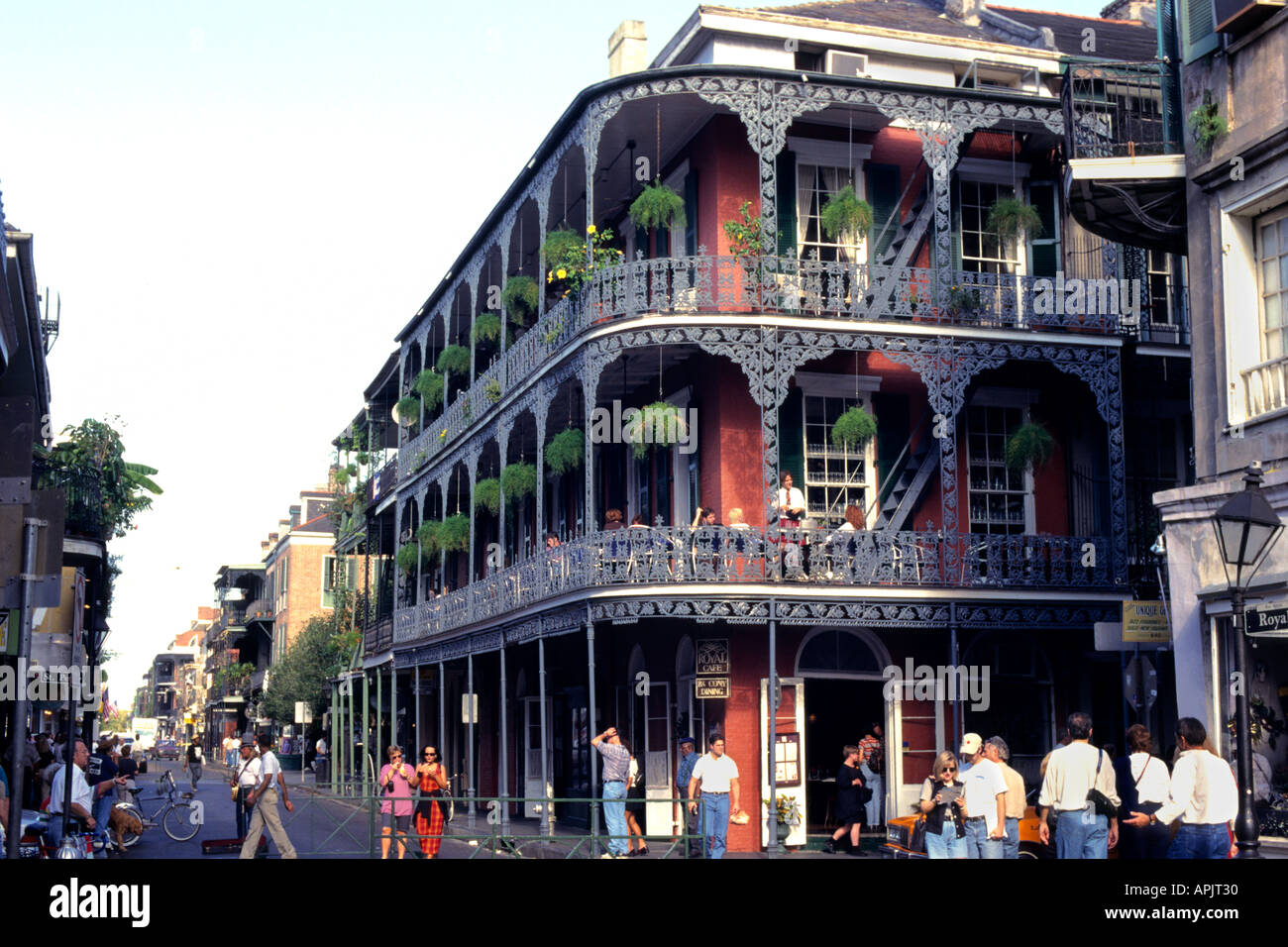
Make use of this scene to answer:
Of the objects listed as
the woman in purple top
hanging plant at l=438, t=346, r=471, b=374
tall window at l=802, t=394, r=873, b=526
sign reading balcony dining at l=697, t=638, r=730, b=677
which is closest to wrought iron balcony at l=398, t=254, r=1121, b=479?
tall window at l=802, t=394, r=873, b=526

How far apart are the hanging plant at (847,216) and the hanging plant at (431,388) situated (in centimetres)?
1255

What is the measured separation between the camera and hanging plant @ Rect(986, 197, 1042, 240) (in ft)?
71.5

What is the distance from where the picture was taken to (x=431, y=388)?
3152 centimetres

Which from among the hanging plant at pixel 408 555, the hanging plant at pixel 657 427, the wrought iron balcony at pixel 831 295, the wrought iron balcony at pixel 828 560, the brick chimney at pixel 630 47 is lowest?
the wrought iron balcony at pixel 828 560

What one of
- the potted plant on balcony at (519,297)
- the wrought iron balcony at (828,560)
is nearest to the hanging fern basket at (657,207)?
the wrought iron balcony at (828,560)

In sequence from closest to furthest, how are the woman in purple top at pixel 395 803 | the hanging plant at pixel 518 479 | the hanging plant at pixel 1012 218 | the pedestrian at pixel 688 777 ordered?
the woman in purple top at pixel 395 803 < the pedestrian at pixel 688 777 < the hanging plant at pixel 1012 218 < the hanging plant at pixel 518 479

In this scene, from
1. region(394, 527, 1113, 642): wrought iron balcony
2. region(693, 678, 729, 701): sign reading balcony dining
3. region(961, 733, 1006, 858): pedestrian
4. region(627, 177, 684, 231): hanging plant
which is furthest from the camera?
region(627, 177, 684, 231): hanging plant

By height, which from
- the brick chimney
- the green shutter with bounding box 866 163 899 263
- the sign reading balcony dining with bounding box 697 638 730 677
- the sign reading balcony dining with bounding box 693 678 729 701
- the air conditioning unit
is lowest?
the sign reading balcony dining with bounding box 693 678 729 701

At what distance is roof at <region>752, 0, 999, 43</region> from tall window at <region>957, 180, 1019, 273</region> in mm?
2692

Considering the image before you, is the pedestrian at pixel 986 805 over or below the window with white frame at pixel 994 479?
below

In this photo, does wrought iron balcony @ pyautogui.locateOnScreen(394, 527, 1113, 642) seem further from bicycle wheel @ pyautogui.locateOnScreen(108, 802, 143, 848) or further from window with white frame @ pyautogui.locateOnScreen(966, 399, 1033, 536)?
bicycle wheel @ pyautogui.locateOnScreen(108, 802, 143, 848)

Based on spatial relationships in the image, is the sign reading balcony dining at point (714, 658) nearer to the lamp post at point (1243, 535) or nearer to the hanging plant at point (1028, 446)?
the hanging plant at point (1028, 446)

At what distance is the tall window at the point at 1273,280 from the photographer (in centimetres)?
1391
